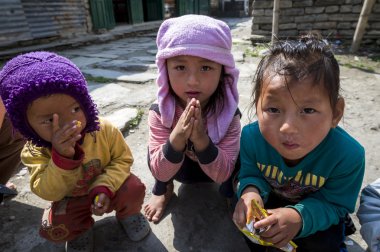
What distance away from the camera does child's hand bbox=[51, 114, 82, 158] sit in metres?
1.22

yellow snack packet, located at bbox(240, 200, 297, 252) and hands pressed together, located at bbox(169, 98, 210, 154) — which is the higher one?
hands pressed together, located at bbox(169, 98, 210, 154)

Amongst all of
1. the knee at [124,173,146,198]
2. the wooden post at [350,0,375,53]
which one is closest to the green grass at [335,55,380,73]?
the wooden post at [350,0,375,53]

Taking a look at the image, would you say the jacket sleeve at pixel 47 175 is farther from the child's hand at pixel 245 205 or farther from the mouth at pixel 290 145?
the mouth at pixel 290 145

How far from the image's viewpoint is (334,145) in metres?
1.27

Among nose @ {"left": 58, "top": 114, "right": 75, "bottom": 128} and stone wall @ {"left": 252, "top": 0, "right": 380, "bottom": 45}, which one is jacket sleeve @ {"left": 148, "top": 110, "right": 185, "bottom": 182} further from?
stone wall @ {"left": 252, "top": 0, "right": 380, "bottom": 45}

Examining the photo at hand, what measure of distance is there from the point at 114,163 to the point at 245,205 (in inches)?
28.9

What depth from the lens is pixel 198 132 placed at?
140cm

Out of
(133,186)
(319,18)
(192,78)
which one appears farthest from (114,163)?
(319,18)

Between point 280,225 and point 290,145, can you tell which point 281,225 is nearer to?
point 280,225

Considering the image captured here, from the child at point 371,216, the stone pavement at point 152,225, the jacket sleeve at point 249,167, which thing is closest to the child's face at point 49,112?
the stone pavement at point 152,225

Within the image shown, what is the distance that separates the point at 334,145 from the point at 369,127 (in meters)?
1.87

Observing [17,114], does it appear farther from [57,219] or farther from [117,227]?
[117,227]

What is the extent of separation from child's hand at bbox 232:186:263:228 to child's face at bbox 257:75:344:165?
272 millimetres

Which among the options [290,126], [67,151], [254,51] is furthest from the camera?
[254,51]
